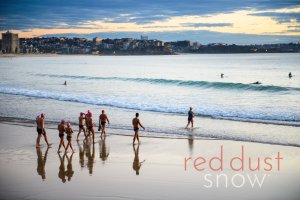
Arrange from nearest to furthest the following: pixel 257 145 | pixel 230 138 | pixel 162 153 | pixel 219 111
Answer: pixel 162 153
pixel 257 145
pixel 230 138
pixel 219 111

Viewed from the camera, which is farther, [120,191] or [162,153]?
[162,153]

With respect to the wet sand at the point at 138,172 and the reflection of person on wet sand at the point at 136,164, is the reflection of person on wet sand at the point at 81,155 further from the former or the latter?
the reflection of person on wet sand at the point at 136,164

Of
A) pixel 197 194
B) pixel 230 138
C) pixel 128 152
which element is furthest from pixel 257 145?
pixel 197 194

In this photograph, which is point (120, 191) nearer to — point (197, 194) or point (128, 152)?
point (197, 194)

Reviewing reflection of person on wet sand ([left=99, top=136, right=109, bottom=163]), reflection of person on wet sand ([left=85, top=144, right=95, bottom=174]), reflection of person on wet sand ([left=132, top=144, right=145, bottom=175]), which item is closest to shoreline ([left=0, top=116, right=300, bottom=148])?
reflection of person on wet sand ([left=99, top=136, right=109, bottom=163])

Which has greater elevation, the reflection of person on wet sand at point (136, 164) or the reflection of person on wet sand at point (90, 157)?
the reflection of person on wet sand at point (136, 164)

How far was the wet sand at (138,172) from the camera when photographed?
11641 mm

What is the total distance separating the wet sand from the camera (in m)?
11.6

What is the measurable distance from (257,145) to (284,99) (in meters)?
22.8

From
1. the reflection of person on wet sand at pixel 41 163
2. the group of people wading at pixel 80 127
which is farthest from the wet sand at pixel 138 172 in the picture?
the group of people wading at pixel 80 127

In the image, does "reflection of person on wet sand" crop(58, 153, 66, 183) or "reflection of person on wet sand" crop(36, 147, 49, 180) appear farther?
"reflection of person on wet sand" crop(36, 147, 49, 180)

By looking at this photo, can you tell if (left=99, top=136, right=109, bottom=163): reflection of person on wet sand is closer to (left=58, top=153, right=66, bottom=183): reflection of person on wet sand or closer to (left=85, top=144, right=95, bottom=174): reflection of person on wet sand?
(left=85, top=144, right=95, bottom=174): reflection of person on wet sand

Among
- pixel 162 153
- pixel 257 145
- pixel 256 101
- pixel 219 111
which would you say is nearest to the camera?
pixel 162 153

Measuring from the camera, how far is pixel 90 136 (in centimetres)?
2033
